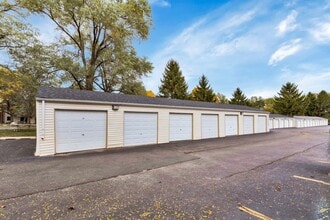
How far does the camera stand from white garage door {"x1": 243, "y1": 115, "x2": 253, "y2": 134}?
17070 millimetres

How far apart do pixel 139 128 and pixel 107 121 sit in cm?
196

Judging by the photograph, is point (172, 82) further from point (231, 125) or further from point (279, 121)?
point (279, 121)

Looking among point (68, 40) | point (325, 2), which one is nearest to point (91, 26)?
point (68, 40)

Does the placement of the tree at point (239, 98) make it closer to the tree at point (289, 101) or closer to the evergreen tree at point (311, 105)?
the tree at point (289, 101)

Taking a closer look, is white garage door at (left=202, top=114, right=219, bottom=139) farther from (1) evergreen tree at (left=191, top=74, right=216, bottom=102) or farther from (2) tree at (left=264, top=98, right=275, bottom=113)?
(2) tree at (left=264, top=98, right=275, bottom=113)

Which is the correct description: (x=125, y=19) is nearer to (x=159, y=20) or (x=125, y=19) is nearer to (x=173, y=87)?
(x=159, y=20)

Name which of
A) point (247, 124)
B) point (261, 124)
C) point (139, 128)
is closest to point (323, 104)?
point (261, 124)

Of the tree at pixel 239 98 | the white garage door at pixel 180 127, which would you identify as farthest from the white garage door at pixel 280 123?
the white garage door at pixel 180 127

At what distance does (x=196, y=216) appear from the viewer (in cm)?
282

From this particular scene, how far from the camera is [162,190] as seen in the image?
386 centimetres

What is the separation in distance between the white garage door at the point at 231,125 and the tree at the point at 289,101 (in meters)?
34.0

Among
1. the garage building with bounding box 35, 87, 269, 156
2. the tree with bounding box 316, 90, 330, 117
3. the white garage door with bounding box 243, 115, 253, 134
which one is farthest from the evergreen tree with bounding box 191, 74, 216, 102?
the tree with bounding box 316, 90, 330, 117

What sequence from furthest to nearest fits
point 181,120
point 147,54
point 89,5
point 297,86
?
point 297,86, point 147,54, point 89,5, point 181,120

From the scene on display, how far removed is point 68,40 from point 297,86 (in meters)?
49.2
